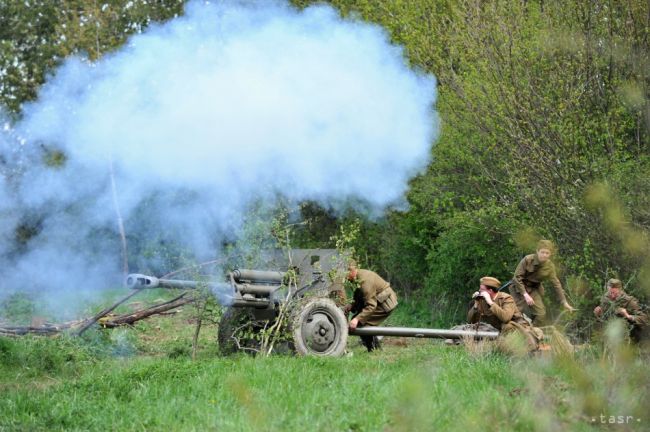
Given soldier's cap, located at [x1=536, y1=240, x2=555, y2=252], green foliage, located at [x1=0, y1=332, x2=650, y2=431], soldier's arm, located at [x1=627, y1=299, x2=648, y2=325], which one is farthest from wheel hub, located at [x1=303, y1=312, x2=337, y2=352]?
soldier's arm, located at [x1=627, y1=299, x2=648, y2=325]

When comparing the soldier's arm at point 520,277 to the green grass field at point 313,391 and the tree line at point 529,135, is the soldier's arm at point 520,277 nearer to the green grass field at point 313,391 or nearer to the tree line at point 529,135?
→ the tree line at point 529,135

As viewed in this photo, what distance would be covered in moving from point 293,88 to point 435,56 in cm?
303

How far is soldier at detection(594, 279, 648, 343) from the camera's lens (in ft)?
36.9

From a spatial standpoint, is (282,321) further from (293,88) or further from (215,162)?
(293,88)

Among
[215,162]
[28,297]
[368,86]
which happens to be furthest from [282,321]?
[28,297]

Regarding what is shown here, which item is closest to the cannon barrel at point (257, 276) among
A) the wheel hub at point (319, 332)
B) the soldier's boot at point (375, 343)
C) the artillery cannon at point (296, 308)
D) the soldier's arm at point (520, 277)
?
the artillery cannon at point (296, 308)

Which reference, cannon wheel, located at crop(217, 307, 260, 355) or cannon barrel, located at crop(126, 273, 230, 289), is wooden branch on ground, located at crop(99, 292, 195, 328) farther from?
cannon barrel, located at crop(126, 273, 230, 289)

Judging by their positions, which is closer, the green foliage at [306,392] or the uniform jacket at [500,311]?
the green foliage at [306,392]

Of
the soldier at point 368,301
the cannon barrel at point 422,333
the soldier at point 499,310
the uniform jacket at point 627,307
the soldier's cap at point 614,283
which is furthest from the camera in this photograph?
the soldier at point 368,301

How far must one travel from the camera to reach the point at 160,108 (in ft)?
45.6

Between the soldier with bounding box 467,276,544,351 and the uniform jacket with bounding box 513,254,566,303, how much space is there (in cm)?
165

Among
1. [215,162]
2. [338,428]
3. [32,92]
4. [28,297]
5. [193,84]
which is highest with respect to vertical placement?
[32,92]

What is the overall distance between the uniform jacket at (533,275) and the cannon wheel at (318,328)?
258cm

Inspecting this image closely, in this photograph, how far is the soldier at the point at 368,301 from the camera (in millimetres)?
13266
